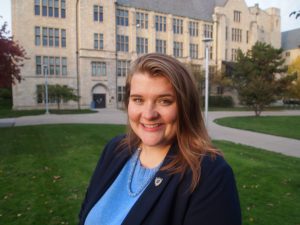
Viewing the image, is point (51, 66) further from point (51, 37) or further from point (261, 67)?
point (261, 67)

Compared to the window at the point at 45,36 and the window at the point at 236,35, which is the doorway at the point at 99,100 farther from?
the window at the point at 236,35

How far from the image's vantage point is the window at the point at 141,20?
41250mm

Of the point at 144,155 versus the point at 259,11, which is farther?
the point at 259,11

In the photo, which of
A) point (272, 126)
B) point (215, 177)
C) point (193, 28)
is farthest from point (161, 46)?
point (215, 177)

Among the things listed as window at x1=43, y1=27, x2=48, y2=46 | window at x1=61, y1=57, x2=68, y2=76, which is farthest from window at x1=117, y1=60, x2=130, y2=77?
window at x1=43, y1=27, x2=48, y2=46

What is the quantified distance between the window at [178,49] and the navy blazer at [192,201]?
4444 centimetres

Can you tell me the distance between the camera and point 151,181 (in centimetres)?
155

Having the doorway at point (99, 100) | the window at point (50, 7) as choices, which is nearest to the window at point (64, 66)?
the doorway at point (99, 100)

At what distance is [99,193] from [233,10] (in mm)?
52844

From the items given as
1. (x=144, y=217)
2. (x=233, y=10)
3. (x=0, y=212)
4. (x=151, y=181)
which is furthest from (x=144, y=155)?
(x=233, y=10)

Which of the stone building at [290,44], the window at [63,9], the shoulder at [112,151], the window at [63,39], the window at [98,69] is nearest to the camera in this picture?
the shoulder at [112,151]

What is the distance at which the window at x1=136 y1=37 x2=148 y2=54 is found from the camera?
41.6 meters

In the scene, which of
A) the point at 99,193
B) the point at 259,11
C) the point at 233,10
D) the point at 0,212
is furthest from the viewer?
the point at 259,11

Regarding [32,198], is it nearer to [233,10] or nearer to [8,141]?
[8,141]
